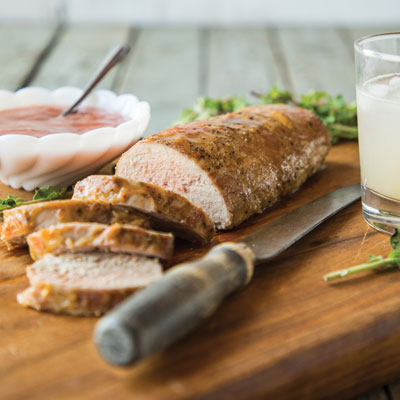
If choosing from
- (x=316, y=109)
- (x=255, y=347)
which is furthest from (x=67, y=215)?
(x=316, y=109)

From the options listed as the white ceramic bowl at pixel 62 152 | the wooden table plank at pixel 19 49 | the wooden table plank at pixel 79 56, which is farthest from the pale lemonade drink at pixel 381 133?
the wooden table plank at pixel 19 49

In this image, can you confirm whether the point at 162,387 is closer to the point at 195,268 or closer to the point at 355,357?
the point at 195,268

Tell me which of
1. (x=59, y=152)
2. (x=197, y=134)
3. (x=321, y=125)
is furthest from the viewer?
(x=321, y=125)

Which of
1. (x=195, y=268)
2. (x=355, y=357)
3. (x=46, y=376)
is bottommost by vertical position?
(x=355, y=357)

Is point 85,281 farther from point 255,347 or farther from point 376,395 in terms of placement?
point 376,395

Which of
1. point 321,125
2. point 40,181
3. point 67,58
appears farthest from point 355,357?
point 67,58

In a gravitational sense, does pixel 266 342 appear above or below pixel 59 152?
below

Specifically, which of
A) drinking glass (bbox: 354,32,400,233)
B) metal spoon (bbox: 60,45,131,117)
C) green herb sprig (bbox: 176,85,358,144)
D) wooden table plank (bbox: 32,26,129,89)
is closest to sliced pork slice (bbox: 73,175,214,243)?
drinking glass (bbox: 354,32,400,233)
